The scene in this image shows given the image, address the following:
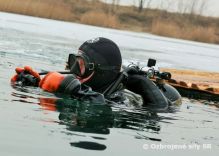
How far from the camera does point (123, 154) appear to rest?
15.8 ft

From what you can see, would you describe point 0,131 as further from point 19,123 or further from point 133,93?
point 133,93

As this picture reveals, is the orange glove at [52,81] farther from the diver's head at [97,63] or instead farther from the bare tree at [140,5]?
the bare tree at [140,5]

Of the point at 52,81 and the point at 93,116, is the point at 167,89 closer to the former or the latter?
the point at 52,81

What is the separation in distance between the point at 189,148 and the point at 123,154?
896 millimetres

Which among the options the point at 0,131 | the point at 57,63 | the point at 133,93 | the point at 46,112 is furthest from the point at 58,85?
the point at 57,63

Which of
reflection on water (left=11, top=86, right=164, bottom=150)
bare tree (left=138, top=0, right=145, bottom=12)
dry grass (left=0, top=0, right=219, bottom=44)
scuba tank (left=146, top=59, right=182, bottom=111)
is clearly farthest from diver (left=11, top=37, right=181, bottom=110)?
bare tree (left=138, top=0, right=145, bottom=12)

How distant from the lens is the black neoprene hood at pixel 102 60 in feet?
23.6

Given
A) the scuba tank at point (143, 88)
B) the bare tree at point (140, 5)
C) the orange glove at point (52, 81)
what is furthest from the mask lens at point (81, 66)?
the bare tree at point (140, 5)

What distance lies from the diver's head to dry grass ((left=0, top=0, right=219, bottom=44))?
88.7ft

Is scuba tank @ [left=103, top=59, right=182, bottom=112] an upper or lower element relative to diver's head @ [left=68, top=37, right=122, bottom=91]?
lower

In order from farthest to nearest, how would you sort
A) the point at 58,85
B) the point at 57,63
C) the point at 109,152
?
the point at 57,63 < the point at 58,85 < the point at 109,152

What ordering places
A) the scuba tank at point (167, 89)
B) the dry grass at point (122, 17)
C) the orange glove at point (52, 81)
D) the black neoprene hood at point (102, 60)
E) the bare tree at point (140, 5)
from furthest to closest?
the bare tree at point (140, 5) < the dry grass at point (122, 17) < the scuba tank at point (167, 89) < the black neoprene hood at point (102, 60) < the orange glove at point (52, 81)

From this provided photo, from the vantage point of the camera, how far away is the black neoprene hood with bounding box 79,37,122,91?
7.21m

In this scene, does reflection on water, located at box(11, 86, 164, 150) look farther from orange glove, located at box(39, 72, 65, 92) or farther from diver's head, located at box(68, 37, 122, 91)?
diver's head, located at box(68, 37, 122, 91)
